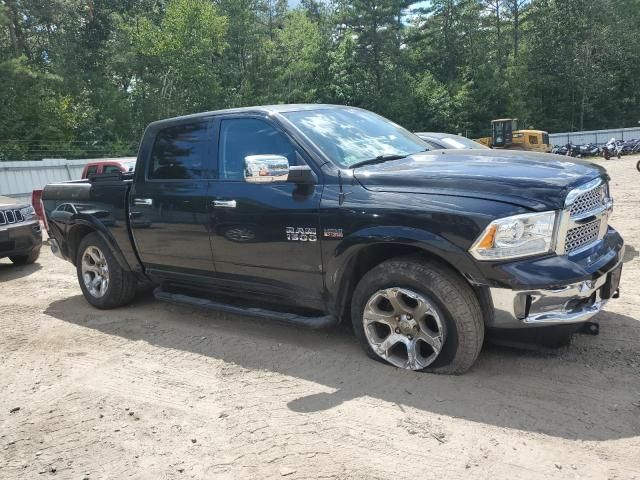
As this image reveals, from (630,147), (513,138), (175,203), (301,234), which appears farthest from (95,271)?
(630,147)

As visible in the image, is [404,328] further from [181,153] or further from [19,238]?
[19,238]

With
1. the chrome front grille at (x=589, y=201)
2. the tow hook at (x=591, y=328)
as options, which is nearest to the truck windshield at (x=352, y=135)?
the chrome front grille at (x=589, y=201)

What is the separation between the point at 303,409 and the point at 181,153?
2.72 metres

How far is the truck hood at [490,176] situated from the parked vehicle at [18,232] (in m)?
6.66

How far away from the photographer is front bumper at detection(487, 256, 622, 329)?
3.35m

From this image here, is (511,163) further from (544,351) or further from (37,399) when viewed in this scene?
(37,399)

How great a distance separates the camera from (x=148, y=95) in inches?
1635

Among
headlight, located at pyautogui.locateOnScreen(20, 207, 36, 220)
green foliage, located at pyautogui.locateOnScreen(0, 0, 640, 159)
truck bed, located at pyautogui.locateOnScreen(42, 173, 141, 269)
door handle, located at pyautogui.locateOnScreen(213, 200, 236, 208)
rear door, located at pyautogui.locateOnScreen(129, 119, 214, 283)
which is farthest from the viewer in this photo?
green foliage, located at pyautogui.locateOnScreen(0, 0, 640, 159)

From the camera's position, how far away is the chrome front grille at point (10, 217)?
851 cm

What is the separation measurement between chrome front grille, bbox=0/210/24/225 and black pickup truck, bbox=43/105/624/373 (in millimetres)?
4066

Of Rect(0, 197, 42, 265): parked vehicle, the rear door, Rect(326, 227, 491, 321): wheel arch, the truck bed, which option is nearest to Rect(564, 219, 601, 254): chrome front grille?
Rect(326, 227, 491, 321): wheel arch

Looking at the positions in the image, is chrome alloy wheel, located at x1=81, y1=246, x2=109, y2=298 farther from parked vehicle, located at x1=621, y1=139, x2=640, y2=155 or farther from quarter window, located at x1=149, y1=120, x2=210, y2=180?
parked vehicle, located at x1=621, y1=139, x2=640, y2=155

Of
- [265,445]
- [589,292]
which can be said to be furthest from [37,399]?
[589,292]

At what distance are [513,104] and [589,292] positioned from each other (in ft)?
176
